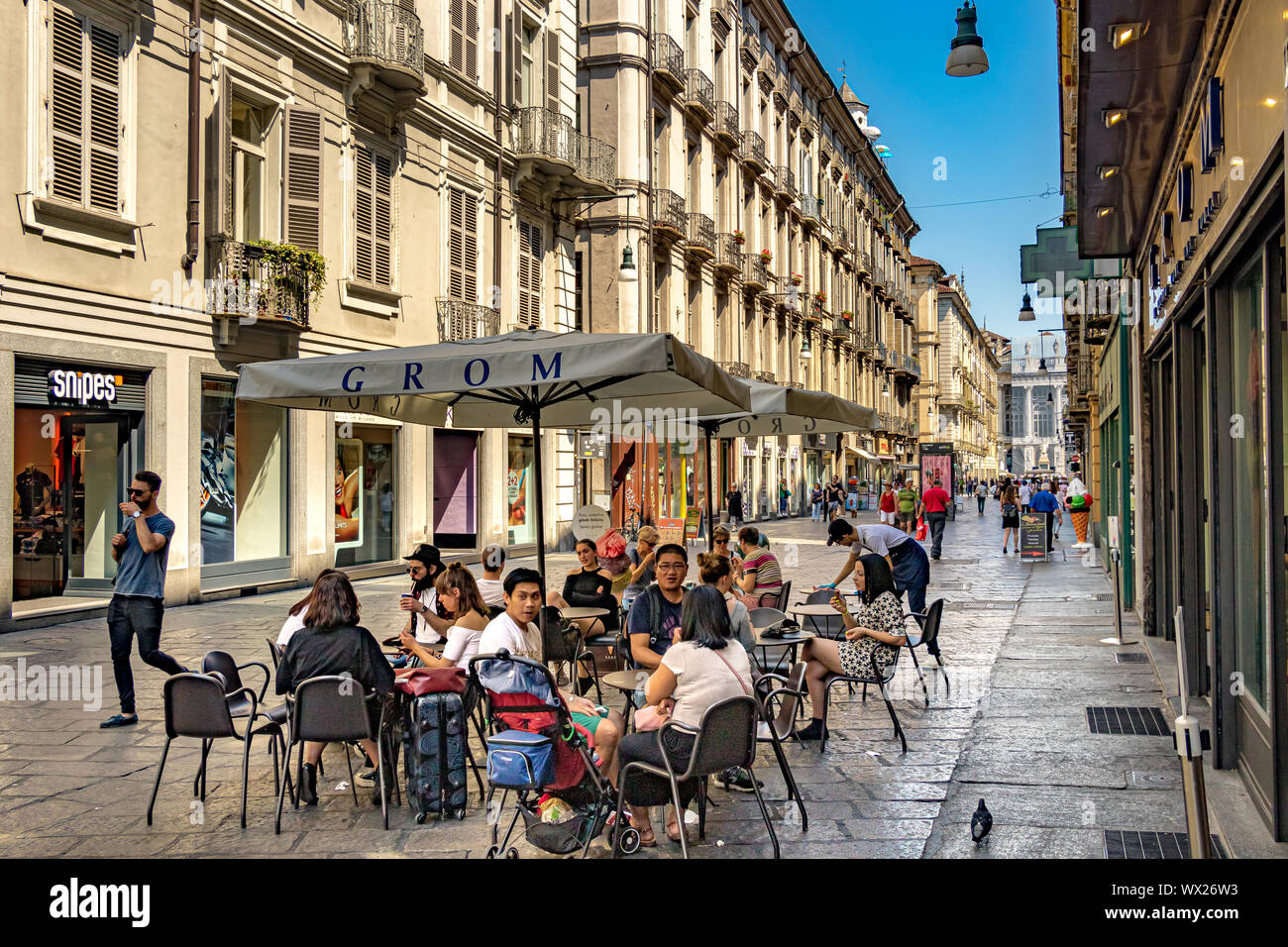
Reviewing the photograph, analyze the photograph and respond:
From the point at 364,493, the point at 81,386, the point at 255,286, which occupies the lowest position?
the point at 364,493

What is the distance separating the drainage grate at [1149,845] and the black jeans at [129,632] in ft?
20.0

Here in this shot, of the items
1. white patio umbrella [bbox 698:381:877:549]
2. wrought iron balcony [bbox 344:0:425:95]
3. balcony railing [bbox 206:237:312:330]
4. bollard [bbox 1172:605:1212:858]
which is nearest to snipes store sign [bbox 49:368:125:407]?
balcony railing [bbox 206:237:312:330]

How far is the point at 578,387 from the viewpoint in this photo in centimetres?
765

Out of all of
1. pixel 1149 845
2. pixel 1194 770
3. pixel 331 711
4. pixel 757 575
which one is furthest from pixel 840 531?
pixel 1194 770

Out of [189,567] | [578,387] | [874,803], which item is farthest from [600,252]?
[874,803]

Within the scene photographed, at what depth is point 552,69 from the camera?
2539cm

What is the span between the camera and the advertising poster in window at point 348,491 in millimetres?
18344

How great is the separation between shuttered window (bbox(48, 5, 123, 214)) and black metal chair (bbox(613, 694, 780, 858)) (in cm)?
1117

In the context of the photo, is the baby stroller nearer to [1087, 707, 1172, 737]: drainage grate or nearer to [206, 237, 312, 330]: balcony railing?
[1087, 707, 1172, 737]: drainage grate

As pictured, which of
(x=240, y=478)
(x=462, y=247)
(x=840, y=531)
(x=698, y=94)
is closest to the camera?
(x=840, y=531)

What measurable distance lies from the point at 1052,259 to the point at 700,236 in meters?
21.1

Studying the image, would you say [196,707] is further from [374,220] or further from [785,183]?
[785,183]

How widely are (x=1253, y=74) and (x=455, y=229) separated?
18460 millimetres

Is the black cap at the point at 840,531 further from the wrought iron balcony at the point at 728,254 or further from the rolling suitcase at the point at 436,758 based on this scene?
the wrought iron balcony at the point at 728,254
